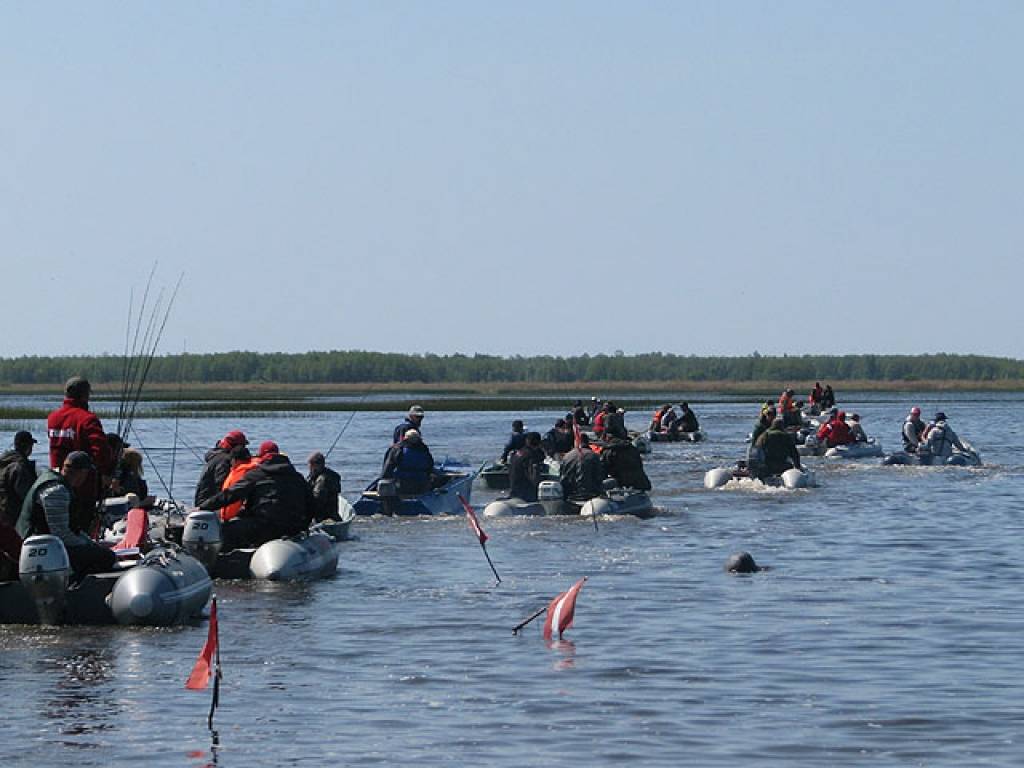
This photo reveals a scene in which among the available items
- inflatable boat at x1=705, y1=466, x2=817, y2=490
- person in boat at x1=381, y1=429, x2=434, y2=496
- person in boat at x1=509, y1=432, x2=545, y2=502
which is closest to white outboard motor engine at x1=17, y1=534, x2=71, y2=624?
person in boat at x1=381, y1=429, x2=434, y2=496

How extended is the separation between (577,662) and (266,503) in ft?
19.5

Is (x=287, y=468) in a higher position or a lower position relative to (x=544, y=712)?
higher

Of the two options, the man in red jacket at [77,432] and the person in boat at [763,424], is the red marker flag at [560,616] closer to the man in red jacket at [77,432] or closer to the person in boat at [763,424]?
the man in red jacket at [77,432]

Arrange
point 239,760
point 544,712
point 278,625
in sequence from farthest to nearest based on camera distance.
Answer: point 278,625 → point 544,712 → point 239,760

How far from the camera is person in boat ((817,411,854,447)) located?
4422 cm

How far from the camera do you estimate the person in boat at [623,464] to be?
2875cm

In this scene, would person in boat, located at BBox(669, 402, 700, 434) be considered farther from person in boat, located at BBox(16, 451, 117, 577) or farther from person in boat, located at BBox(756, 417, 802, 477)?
person in boat, located at BBox(16, 451, 117, 577)

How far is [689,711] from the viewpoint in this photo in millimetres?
13156

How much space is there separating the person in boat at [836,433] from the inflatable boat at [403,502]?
17720 millimetres

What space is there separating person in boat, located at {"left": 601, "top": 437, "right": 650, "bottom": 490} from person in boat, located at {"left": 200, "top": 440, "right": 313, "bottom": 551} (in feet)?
30.1

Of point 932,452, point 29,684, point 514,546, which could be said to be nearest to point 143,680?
point 29,684

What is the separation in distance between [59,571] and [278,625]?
223 centimetres

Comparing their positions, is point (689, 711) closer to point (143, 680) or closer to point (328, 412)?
point (143, 680)

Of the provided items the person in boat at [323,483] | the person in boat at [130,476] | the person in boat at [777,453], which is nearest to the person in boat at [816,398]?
the person in boat at [777,453]
